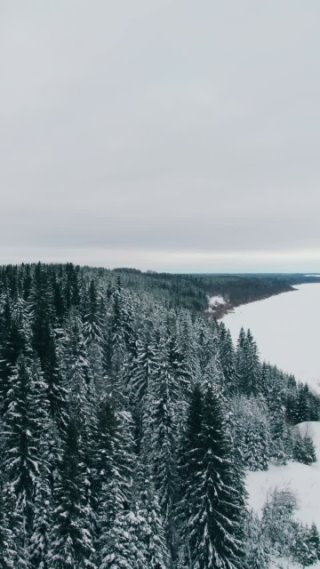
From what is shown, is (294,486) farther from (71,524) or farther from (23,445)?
(23,445)

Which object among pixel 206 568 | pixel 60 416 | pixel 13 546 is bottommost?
pixel 206 568

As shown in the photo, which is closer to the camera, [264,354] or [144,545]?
[144,545]

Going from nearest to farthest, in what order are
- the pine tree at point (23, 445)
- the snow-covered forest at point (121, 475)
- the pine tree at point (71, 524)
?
the pine tree at point (71, 524) < the snow-covered forest at point (121, 475) < the pine tree at point (23, 445)

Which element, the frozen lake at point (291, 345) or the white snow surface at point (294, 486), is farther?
the frozen lake at point (291, 345)

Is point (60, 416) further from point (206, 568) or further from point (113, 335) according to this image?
point (113, 335)

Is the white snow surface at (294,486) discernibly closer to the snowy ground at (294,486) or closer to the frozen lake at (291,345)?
the snowy ground at (294,486)

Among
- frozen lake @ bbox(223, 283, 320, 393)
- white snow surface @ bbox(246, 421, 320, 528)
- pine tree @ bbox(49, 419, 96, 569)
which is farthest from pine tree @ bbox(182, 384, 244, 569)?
frozen lake @ bbox(223, 283, 320, 393)

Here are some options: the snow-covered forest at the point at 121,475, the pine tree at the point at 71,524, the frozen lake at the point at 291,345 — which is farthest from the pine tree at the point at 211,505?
the frozen lake at the point at 291,345

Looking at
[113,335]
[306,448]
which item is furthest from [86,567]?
[306,448]

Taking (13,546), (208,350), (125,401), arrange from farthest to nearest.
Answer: (208,350), (125,401), (13,546)
